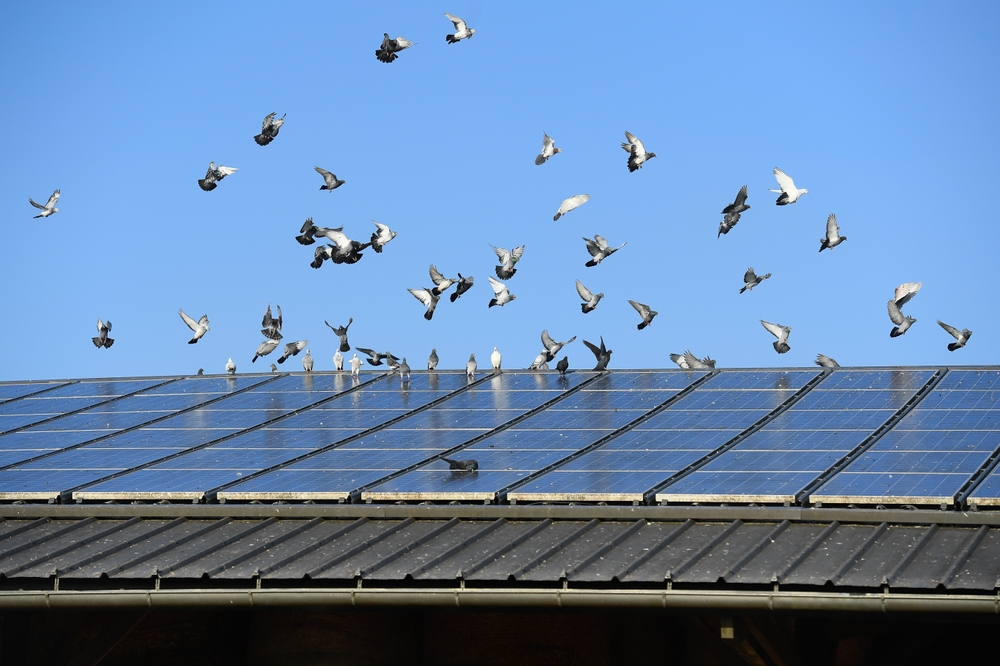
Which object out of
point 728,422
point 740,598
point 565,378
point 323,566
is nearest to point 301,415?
point 565,378

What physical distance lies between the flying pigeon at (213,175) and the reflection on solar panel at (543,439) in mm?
11086

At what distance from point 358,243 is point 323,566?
1831 cm

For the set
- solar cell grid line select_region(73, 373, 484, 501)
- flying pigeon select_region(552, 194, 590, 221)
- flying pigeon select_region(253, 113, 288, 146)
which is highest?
flying pigeon select_region(253, 113, 288, 146)

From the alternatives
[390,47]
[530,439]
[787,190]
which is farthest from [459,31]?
[530,439]

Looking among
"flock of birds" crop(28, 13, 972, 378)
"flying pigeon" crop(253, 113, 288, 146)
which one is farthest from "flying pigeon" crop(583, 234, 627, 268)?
"flying pigeon" crop(253, 113, 288, 146)

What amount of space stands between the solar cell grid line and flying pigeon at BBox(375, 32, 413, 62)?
813 cm

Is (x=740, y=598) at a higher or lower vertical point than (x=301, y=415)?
lower

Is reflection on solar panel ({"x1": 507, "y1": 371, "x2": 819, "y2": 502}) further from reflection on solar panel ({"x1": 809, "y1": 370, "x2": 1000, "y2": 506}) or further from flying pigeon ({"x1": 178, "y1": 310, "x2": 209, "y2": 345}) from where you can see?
flying pigeon ({"x1": 178, "y1": 310, "x2": 209, "y2": 345})

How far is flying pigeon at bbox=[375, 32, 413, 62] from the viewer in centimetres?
3241

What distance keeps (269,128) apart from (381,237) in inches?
157

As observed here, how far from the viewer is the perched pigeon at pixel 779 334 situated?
3572 centimetres

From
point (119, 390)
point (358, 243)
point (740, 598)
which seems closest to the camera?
point (740, 598)

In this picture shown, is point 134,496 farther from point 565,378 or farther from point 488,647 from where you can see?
point 565,378

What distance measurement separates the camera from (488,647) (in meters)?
19.1
